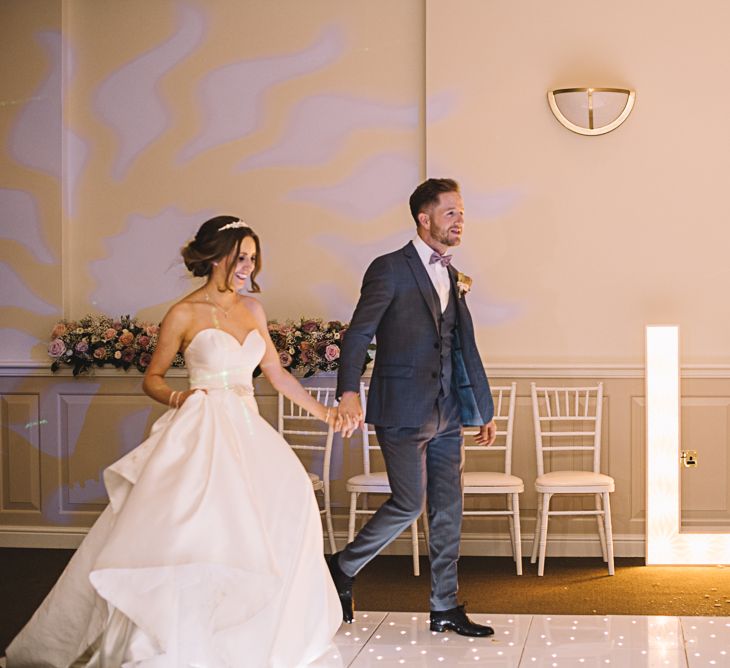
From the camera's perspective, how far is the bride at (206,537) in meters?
3.61

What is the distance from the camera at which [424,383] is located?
4.47 m

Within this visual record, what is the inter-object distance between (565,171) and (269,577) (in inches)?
145

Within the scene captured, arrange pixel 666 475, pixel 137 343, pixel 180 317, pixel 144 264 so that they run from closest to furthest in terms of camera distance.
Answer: pixel 180 317 → pixel 666 475 → pixel 137 343 → pixel 144 264

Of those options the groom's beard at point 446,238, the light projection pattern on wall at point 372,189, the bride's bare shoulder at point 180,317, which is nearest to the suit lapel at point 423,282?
the groom's beard at point 446,238

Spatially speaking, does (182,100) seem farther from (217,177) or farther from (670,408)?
(670,408)

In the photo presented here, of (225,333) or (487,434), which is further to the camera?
(487,434)

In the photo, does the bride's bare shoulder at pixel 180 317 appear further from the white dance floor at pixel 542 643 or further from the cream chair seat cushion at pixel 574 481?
the cream chair seat cushion at pixel 574 481

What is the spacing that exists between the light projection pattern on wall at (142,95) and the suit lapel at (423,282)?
303cm

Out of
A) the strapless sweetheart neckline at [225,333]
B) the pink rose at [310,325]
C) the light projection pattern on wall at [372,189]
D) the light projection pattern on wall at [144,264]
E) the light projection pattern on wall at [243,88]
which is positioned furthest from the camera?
the light projection pattern on wall at [144,264]

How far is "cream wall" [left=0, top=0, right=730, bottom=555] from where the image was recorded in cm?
649

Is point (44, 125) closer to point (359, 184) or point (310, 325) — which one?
point (359, 184)

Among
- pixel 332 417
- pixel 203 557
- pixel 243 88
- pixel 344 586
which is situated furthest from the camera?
pixel 243 88

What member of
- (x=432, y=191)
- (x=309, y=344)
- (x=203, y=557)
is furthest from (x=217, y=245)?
(x=309, y=344)

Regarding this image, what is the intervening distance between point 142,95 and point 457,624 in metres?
4.08
